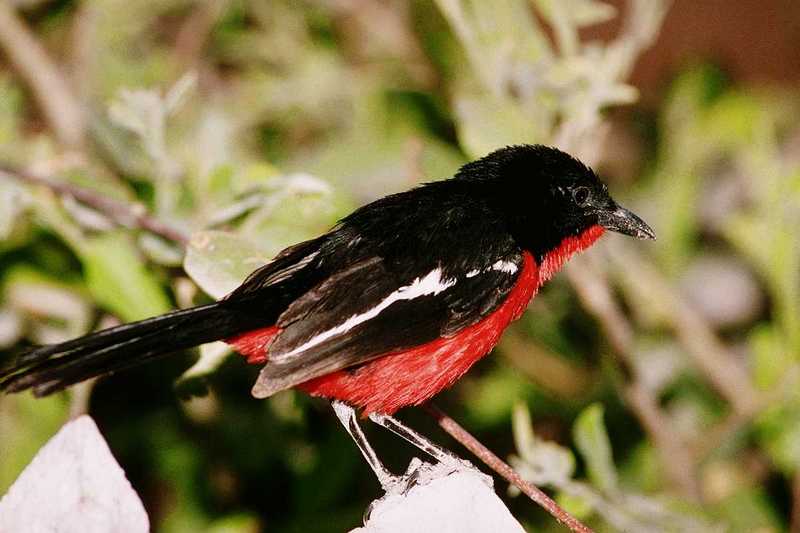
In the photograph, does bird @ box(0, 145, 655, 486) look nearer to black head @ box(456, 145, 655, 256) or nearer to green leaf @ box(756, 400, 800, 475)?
black head @ box(456, 145, 655, 256)

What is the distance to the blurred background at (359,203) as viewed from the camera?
2174 mm

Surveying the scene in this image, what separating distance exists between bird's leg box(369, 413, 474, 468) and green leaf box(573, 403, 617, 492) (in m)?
0.24

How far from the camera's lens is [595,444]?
204cm

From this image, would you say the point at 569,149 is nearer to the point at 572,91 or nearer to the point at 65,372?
the point at 572,91

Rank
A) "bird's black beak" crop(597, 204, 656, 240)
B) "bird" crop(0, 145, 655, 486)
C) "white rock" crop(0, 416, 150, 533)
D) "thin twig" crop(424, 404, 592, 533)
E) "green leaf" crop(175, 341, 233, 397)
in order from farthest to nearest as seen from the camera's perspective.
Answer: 1. "bird's black beak" crop(597, 204, 656, 240)
2. "green leaf" crop(175, 341, 233, 397)
3. "bird" crop(0, 145, 655, 486)
4. "thin twig" crop(424, 404, 592, 533)
5. "white rock" crop(0, 416, 150, 533)

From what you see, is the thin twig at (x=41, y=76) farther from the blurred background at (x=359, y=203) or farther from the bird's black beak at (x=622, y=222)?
the bird's black beak at (x=622, y=222)

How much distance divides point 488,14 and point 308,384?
984 millimetres

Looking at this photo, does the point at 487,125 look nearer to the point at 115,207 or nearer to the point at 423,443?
the point at 423,443

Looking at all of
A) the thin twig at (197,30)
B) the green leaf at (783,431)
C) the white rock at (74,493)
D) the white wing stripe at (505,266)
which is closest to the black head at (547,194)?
the white wing stripe at (505,266)

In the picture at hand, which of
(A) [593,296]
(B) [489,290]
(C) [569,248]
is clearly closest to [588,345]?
(A) [593,296]

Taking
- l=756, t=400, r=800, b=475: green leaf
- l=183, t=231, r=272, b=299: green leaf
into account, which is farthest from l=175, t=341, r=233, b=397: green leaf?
l=756, t=400, r=800, b=475: green leaf

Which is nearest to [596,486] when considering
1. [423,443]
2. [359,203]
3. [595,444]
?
[595,444]

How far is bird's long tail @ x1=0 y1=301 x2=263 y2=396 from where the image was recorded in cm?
159

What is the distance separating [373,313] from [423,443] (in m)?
0.33
